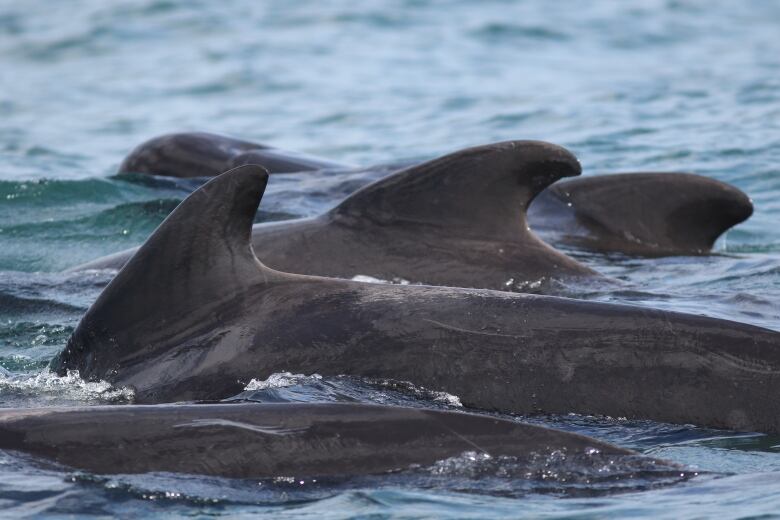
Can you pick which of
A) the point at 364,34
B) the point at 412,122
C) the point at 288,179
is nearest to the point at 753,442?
the point at 288,179

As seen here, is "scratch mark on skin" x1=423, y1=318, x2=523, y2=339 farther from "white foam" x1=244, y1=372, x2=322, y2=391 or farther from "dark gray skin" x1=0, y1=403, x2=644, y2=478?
"dark gray skin" x1=0, y1=403, x2=644, y2=478

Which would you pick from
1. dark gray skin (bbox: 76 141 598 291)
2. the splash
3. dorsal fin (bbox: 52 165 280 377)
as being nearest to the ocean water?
the splash

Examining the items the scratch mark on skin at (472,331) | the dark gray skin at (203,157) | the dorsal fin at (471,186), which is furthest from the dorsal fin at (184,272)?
the dark gray skin at (203,157)

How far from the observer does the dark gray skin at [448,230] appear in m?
8.34

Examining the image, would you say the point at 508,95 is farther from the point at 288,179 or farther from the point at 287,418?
the point at 287,418

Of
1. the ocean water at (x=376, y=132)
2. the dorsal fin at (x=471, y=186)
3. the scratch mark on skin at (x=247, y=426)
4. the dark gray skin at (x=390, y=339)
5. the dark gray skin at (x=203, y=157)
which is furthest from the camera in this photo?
the dark gray skin at (x=203, y=157)

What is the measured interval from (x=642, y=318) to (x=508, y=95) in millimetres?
15205

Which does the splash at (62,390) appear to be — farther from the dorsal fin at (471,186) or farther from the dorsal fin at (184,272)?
the dorsal fin at (471,186)

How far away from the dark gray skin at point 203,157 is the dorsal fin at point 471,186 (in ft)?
15.8

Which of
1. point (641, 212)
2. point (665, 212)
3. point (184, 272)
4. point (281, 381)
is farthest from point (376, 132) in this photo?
point (281, 381)

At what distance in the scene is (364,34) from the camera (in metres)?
28.2

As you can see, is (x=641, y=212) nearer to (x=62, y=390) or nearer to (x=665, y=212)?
(x=665, y=212)

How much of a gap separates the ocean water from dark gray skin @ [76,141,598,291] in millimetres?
512

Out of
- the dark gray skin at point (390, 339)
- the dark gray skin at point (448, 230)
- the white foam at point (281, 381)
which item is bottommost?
the white foam at point (281, 381)
